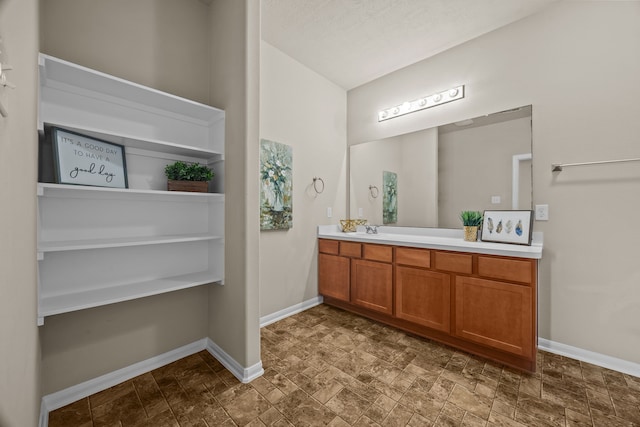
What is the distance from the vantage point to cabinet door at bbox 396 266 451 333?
2.21 meters

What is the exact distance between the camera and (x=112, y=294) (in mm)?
1604

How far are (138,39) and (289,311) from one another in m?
2.66

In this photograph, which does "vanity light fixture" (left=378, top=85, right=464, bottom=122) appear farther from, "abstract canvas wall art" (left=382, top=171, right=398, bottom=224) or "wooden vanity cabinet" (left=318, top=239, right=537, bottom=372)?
"wooden vanity cabinet" (left=318, top=239, right=537, bottom=372)

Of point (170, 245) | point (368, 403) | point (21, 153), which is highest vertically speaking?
point (21, 153)

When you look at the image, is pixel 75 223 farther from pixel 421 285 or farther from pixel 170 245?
pixel 421 285

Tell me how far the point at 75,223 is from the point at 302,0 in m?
2.26

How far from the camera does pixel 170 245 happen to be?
1994 mm

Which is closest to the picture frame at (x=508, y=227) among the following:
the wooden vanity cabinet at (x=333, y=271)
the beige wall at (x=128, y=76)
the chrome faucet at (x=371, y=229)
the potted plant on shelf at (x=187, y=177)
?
the chrome faucet at (x=371, y=229)

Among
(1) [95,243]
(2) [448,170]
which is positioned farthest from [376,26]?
(1) [95,243]

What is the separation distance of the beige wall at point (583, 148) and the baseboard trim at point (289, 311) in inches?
84.0

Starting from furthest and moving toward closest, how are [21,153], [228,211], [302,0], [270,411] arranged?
[302,0] → [228,211] → [270,411] → [21,153]

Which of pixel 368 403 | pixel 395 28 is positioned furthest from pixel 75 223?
pixel 395 28

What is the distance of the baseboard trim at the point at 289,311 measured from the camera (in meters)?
2.68

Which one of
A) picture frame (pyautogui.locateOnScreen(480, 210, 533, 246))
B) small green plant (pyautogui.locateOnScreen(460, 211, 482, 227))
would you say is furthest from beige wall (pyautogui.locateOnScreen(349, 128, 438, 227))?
picture frame (pyautogui.locateOnScreen(480, 210, 533, 246))
